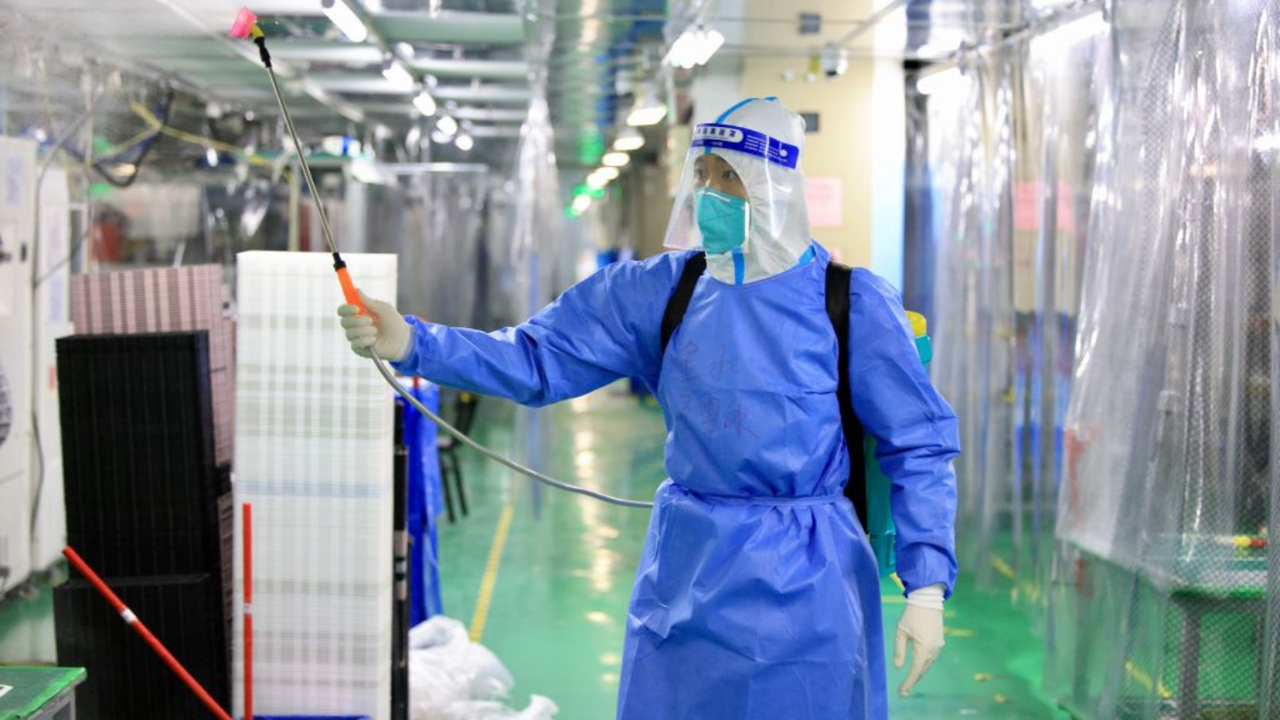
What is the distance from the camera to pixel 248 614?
301 cm

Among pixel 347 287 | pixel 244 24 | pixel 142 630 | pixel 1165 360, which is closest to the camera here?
pixel 244 24

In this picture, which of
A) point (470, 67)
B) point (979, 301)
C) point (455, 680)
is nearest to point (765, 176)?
point (455, 680)

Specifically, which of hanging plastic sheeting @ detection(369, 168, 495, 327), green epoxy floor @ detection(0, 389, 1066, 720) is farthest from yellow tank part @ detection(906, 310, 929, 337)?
hanging plastic sheeting @ detection(369, 168, 495, 327)

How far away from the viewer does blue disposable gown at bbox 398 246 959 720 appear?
6.91ft

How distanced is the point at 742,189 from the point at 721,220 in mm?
77

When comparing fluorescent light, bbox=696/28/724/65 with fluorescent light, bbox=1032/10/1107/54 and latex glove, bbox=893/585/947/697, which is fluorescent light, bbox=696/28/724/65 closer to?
fluorescent light, bbox=1032/10/1107/54

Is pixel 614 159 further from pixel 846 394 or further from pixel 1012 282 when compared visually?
pixel 846 394

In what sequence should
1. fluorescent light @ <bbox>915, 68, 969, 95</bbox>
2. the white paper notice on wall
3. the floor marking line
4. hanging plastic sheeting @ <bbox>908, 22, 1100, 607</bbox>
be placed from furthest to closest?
the white paper notice on wall, fluorescent light @ <bbox>915, 68, 969, 95</bbox>, the floor marking line, hanging plastic sheeting @ <bbox>908, 22, 1100, 607</bbox>

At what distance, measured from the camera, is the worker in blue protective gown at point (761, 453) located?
6.91ft

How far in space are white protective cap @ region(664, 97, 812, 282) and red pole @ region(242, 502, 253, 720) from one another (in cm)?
144

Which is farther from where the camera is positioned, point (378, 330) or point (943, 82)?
point (943, 82)

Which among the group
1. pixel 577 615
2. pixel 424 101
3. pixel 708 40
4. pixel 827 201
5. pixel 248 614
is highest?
pixel 424 101

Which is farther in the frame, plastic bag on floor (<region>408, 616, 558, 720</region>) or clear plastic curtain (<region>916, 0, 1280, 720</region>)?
plastic bag on floor (<region>408, 616, 558, 720</region>)

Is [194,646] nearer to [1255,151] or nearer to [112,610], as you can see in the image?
[112,610]
